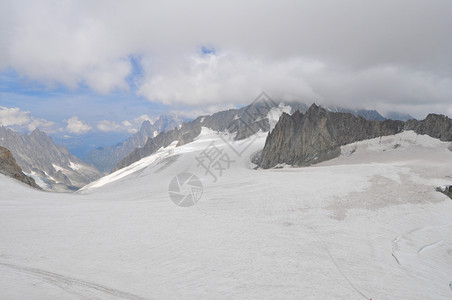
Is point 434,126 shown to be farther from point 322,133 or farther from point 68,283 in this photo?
point 68,283

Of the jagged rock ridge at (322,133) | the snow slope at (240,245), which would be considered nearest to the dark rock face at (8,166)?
the snow slope at (240,245)

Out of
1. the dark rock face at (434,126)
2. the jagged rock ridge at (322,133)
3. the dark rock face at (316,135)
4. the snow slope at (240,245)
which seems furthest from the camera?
the dark rock face at (434,126)

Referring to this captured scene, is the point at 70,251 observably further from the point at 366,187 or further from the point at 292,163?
the point at 292,163

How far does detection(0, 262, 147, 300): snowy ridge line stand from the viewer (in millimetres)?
8062

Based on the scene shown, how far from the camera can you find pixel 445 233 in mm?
15898

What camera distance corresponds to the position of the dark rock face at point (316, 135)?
2340 inches

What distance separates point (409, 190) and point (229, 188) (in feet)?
53.7

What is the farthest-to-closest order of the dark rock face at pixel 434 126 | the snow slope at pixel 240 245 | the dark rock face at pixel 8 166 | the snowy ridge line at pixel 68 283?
1. the dark rock face at pixel 434 126
2. the dark rock face at pixel 8 166
3. the snow slope at pixel 240 245
4. the snowy ridge line at pixel 68 283

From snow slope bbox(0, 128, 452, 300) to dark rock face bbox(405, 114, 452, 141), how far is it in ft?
175

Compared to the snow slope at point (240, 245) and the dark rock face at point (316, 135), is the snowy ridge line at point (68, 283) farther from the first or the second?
the dark rock face at point (316, 135)

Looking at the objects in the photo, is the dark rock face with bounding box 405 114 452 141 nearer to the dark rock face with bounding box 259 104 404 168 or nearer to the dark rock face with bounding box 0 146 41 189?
the dark rock face with bounding box 259 104 404 168

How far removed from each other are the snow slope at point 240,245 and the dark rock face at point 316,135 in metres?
36.3

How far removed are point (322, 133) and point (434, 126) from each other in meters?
32.8

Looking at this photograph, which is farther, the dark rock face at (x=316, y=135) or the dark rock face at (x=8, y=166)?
the dark rock face at (x=316, y=135)
